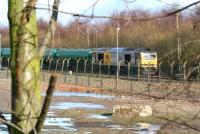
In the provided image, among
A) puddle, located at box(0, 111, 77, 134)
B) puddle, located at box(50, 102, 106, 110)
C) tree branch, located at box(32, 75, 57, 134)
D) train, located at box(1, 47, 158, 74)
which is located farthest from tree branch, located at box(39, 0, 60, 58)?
train, located at box(1, 47, 158, 74)

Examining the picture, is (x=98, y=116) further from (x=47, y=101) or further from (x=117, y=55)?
(x=117, y=55)

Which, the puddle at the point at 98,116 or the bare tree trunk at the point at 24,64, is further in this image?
the puddle at the point at 98,116

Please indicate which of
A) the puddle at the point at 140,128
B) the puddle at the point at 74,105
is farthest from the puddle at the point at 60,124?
the puddle at the point at 74,105

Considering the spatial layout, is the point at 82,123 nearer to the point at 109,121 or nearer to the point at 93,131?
the point at 109,121

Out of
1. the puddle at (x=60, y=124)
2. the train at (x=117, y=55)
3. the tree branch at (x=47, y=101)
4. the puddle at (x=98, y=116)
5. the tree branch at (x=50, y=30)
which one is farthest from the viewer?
the train at (x=117, y=55)

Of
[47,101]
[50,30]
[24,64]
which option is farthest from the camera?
[24,64]

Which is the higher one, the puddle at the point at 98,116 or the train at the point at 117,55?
the train at the point at 117,55

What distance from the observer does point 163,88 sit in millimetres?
3574

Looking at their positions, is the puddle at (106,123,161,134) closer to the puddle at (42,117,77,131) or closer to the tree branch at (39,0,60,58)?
the puddle at (42,117,77,131)

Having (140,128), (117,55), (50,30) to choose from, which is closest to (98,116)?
(140,128)

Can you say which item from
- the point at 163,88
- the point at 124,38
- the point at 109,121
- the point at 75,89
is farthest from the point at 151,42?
the point at 163,88

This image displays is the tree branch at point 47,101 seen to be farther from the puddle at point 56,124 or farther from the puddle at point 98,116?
the puddle at point 98,116

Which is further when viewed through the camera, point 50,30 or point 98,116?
point 98,116

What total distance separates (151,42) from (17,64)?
Result: 7111 centimetres
